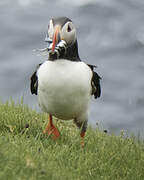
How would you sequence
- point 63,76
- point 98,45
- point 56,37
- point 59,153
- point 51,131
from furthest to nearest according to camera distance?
point 98,45, point 51,131, point 63,76, point 59,153, point 56,37

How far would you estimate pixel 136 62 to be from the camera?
20609 millimetres

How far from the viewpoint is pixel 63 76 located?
5.62 m

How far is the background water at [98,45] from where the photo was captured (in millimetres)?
17734

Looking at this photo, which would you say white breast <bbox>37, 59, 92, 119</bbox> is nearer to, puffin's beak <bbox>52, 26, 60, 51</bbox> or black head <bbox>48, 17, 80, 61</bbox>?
black head <bbox>48, 17, 80, 61</bbox>

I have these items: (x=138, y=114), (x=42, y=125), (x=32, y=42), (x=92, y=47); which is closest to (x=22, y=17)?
(x=32, y=42)

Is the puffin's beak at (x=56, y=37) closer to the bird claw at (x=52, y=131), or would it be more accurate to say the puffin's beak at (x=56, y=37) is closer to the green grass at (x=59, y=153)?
the green grass at (x=59, y=153)

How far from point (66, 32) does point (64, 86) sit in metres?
0.62

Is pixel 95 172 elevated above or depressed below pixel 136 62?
above

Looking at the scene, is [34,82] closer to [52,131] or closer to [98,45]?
[52,131]

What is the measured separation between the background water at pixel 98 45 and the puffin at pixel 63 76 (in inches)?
377

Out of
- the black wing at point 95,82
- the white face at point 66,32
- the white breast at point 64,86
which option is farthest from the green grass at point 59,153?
the white face at point 66,32

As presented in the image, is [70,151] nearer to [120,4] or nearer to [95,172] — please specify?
[95,172]

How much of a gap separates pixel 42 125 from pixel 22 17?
18.4 meters

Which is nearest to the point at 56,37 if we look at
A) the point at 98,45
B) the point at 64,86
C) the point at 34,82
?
the point at 64,86
